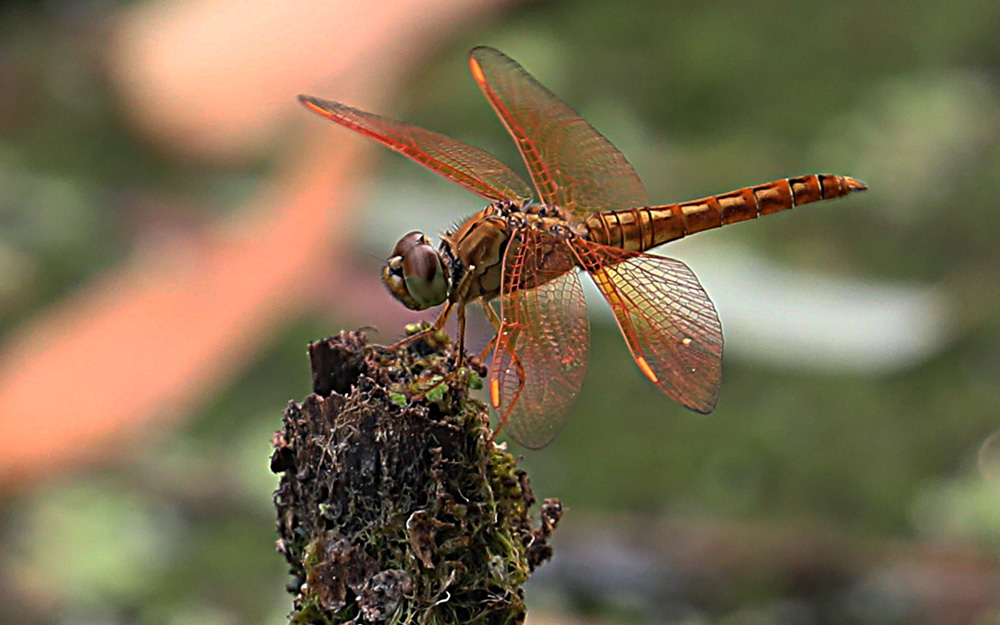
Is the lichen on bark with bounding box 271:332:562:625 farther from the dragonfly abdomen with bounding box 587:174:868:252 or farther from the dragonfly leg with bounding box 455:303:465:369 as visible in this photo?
the dragonfly abdomen with bounding box 587:174:868:252

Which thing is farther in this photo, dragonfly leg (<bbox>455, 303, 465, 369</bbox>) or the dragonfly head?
the dragonfly head

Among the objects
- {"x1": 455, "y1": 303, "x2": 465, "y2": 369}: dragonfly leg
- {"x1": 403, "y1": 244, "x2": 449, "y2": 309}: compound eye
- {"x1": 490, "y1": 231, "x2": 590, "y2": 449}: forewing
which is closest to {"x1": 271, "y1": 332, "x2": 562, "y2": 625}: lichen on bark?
{"x1": 455, "y1": 303, "x2": 465, "y2": 369}: dragonfly leg

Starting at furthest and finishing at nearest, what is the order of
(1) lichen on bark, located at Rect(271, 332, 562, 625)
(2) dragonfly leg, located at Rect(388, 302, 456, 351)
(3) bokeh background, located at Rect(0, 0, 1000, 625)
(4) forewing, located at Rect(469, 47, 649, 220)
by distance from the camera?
(3) bokeh background, located at Rect(0, 0, 1000, 625), (4) forewing, located at Rect(469, 47, 649, 220), (2) dragonfly leg, located at Rect(388, 302, 456, 351), (1) lichen on bark, located at Rect(271, 332, 562, 625)

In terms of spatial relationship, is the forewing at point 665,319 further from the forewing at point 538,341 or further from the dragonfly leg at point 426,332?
the dragonfly leg at point 426,332

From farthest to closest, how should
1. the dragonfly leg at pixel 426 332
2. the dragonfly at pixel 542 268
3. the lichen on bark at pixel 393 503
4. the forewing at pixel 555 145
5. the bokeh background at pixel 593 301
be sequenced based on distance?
1. the bokeh background at pixel 593 301
2. the forewing at pixel 555 145
3. the dragonfly at pixel 542 268
4. the dragonfly leg at pixel 426 332
5. the lichen on bark at pixel 393 503

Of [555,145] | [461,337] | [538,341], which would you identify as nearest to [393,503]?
[461,337]

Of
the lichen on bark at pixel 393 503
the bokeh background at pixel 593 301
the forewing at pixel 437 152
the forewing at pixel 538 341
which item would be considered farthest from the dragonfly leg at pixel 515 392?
the bokeh background at pixel 593 301
